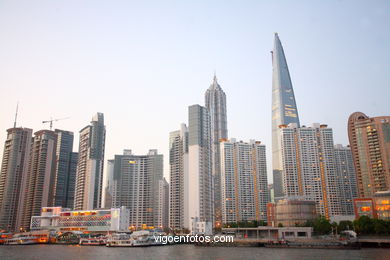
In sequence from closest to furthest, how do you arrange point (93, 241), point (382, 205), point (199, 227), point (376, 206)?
point (93, 241), point (382, 205), point (376, 206), point (199, 227)

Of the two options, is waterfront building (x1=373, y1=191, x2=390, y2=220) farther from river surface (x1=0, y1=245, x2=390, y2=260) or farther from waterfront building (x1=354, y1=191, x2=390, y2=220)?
river surface (x1=0, y1=245, x2=390, y2=260)

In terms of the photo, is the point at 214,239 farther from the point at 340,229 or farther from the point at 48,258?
the point at 48,258

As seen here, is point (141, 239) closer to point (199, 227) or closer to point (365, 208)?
point (199, 227)

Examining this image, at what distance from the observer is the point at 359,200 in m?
191

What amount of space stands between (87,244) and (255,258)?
113835mm

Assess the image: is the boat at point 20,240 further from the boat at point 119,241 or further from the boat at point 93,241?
the boat at point 119,241

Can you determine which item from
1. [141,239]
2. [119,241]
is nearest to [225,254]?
[141,239]

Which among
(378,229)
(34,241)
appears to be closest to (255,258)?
(378,229)

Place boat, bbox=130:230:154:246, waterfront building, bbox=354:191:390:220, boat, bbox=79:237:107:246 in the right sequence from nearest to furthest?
boat, bbox=130:230:154:246
boat, bbox=79:237:107:246
waterfront building, bbox=354:191:390:220

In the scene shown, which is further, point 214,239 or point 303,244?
point 214,239

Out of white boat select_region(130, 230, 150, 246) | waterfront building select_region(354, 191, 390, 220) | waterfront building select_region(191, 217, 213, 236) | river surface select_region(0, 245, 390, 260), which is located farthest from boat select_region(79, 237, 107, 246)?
waterfront building select_region(354, 191, 390, 220)

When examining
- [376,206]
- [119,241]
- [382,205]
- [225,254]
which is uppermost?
[382,205]

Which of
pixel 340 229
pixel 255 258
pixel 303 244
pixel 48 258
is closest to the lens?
pixel 255 258

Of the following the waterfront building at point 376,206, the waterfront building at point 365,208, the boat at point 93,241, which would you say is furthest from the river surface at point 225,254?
the waterfront building at point 365,208
